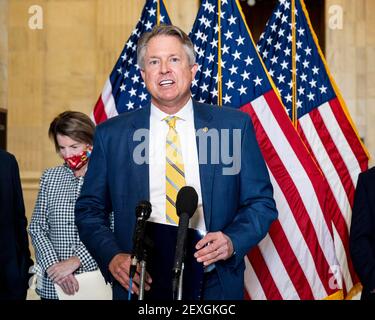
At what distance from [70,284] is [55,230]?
376mm

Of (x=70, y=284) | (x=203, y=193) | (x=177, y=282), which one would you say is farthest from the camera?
(x=70, y=284)

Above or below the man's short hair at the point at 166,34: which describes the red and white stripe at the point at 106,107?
below

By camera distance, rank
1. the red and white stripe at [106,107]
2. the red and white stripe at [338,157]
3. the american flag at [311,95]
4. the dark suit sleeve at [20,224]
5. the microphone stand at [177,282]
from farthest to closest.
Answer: the american flag at [311,95] → the red and white stripe at [106,107] → the red and white stripe at [338,157] → the dark suit sleeve at [20,224] → the microphone stand at [177,282]

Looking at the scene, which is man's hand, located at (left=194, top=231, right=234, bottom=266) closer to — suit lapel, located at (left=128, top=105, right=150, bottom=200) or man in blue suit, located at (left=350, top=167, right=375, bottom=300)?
suit lapel, located at (left=128, top=105, right=150, bottom=200)

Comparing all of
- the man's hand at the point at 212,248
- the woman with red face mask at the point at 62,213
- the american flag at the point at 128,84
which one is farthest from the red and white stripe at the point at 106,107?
the man's hand at the point at 212,248

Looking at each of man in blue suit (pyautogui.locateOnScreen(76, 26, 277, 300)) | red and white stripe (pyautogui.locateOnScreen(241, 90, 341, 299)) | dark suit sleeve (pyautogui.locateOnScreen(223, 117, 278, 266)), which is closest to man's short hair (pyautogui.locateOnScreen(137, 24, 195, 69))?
man in blue suit (pyautogui.locateOnScreen(76, 26, 277, 300))

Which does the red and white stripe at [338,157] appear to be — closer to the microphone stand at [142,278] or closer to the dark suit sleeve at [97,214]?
the dark suit sleeve at [97,214]

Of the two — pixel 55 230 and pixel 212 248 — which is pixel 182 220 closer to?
pixel 212 248

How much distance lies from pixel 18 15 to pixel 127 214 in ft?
25.4

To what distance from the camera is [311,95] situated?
5969 millimetres

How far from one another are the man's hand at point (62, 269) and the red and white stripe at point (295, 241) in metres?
1.45

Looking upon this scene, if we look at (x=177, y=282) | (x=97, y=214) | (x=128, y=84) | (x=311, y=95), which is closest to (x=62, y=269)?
(x=97, y=214)

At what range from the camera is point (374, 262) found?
362 centimetres

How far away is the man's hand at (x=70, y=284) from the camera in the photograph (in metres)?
3.96
